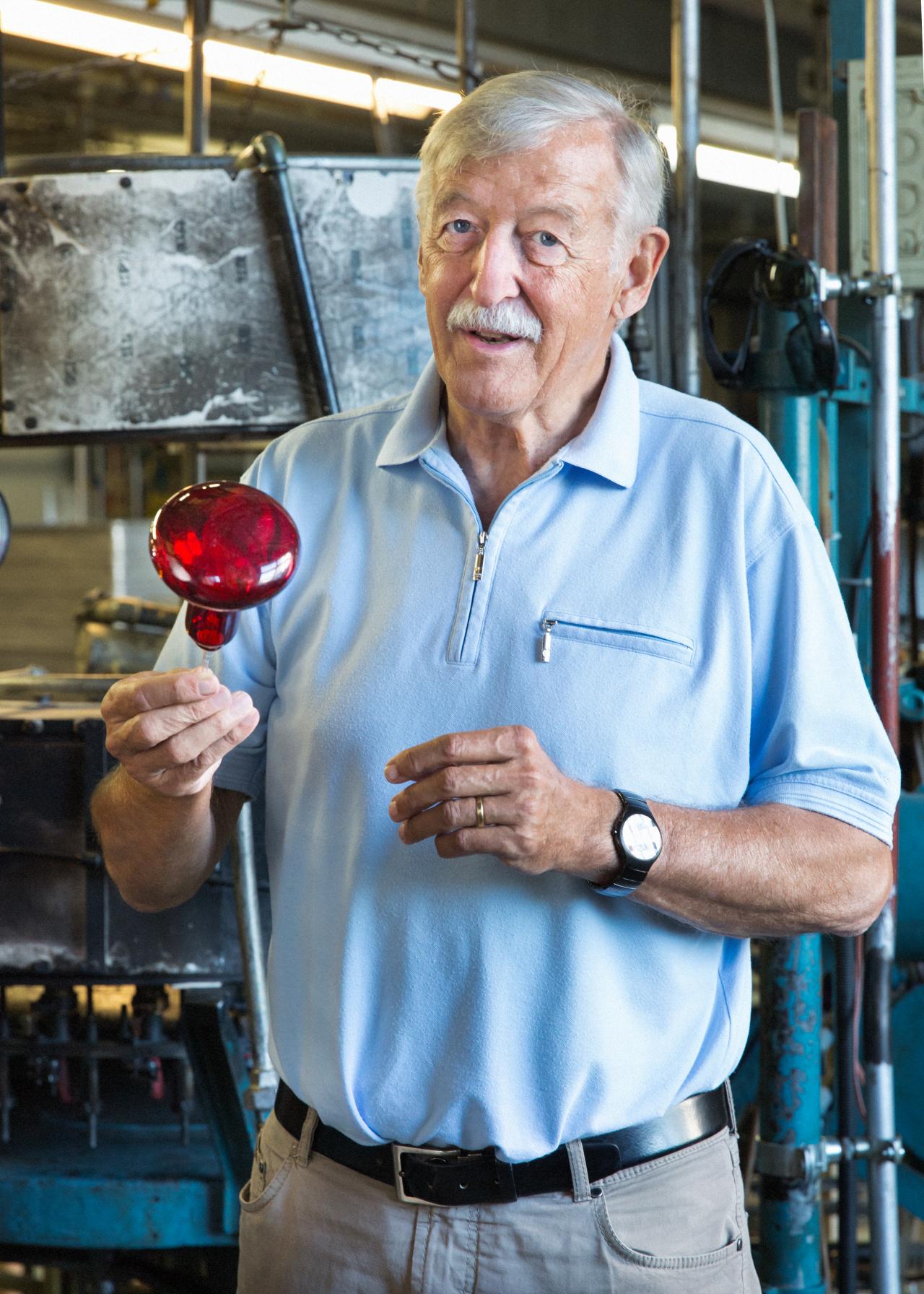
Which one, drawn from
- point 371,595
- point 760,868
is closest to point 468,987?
point 760,868

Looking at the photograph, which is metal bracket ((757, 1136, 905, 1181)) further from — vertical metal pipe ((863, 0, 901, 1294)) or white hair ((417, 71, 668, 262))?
white hair ((417, 71, 668, 262))

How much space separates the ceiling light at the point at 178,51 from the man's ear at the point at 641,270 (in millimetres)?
2153

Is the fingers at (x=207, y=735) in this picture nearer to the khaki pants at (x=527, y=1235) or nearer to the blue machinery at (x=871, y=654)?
the khaki pants at (x=527, y=1235)

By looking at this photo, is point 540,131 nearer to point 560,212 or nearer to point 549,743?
point 560,212

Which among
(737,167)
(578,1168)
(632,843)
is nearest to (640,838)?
(632,843)

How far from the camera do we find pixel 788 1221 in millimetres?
1877

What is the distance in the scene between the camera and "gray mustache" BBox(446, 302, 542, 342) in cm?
123

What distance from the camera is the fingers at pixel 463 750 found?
1.02m

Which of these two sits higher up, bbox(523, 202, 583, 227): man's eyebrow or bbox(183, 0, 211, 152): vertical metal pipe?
bbox(183, 0, 211, 152): vertical metal pipe

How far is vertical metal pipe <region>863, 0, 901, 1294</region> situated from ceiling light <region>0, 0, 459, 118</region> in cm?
177

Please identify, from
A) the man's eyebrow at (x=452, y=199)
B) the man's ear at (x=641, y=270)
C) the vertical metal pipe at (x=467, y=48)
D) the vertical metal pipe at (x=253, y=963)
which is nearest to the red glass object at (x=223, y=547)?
the man's eyebrow at (x=452, y=199)

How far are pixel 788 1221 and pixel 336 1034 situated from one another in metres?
1.02

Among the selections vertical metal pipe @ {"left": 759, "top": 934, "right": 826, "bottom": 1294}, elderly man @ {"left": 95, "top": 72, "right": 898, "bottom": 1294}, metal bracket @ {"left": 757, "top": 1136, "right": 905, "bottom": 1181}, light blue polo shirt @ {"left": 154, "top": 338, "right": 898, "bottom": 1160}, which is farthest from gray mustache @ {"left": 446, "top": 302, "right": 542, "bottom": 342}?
metal bracket @ {"left": 757, "top": 1136, "right": 905, "bottom": 1181}

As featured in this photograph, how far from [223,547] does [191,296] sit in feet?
4.02
